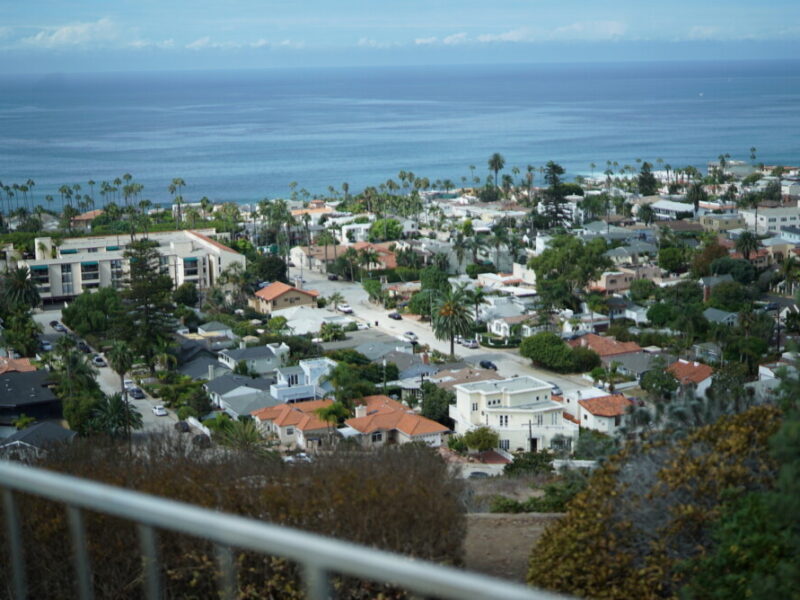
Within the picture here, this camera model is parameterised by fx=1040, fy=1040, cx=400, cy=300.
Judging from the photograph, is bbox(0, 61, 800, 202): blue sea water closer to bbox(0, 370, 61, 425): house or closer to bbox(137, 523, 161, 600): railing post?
bbox(0, 370, 61, 425): house

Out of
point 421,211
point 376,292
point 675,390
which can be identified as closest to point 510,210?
point 421,211

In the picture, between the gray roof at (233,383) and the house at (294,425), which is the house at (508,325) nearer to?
the gray roof at (233,383)

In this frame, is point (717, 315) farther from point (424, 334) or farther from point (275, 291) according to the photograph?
point (275, 291)

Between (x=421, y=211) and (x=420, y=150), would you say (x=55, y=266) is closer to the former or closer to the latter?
(x=421, y=211)

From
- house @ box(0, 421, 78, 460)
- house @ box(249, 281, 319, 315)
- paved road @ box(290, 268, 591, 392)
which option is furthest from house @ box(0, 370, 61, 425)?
house @ box(249, 281, 319, 315)

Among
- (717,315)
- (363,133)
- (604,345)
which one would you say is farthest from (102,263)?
(363,133)

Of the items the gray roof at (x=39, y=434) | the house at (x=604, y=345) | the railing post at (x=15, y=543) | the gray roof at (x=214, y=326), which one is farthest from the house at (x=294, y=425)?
the railing post at (x=15, y=543)
